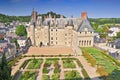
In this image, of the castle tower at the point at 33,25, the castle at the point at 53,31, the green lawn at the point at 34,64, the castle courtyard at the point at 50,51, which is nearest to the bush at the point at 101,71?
the green lawn at the point at 34,64

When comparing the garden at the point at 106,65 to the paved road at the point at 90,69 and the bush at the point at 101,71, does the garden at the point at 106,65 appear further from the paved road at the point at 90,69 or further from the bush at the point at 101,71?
the paved road at the point at 90,69

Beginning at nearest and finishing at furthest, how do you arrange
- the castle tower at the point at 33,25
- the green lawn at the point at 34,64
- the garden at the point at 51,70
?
1. the garden at the point at 51,70
2. the green lawn at the point at 34,64
3. the castle tower at the point at 33,25

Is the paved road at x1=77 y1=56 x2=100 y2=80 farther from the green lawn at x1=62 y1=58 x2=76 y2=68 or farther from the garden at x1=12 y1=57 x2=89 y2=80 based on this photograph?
the green lawn at x1=62 y1=58 x2=76 y2=68

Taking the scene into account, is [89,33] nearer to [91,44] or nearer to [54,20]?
[91,44]

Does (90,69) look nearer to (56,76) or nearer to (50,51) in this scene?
(56,76)

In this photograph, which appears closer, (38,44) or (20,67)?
(20,67)

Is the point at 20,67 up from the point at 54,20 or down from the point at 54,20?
down

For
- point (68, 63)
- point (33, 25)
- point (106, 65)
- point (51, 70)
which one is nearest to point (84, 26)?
point (33, 25)

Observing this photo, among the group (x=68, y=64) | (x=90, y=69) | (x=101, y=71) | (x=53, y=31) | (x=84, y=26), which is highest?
(x=84, y=26)

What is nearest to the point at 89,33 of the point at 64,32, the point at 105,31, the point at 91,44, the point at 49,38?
the point at 91,44

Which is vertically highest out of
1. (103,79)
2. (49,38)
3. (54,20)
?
(54,20)

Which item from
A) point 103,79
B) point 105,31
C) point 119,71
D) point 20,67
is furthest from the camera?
point 105,31
